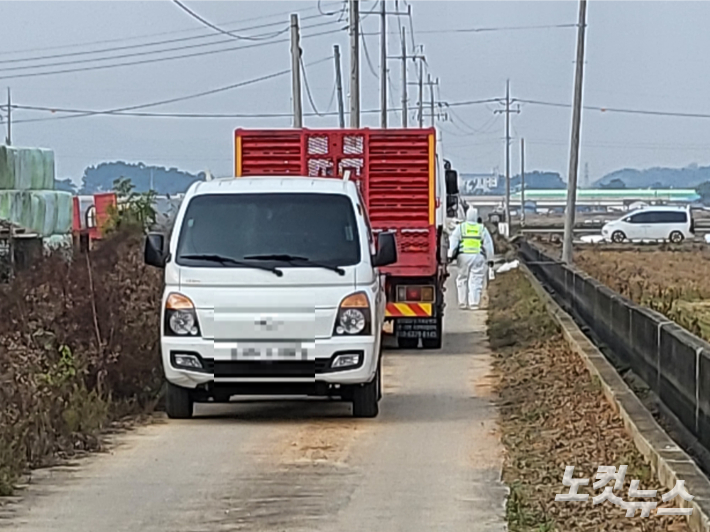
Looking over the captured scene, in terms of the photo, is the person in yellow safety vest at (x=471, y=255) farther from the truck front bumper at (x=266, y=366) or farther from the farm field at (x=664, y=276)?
the truck front bumper at (x=266, y=366)

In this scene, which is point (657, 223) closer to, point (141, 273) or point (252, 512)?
point (141, 273)

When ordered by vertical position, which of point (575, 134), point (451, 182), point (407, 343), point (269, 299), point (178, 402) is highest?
point (575, 134)

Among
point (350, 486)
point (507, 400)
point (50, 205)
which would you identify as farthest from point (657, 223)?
point (350, 486)

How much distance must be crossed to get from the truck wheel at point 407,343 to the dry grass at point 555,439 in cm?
140

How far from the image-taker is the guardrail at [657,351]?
10.5 meters

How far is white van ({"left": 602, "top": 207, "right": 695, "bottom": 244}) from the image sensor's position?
7069cm

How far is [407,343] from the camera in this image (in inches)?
830

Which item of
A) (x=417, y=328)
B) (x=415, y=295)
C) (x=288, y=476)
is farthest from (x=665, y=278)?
(x=288, y=476)

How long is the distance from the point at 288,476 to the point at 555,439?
2.30 metres

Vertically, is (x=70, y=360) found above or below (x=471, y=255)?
below

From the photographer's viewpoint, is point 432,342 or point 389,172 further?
point 432,342

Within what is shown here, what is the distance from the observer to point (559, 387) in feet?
47.7

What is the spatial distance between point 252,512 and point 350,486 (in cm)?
108

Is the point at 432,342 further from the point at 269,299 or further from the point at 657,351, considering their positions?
the point at 269,299
